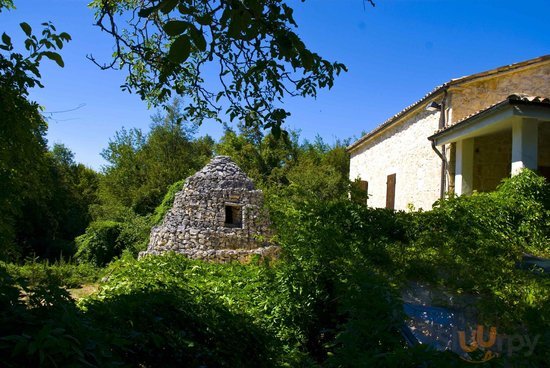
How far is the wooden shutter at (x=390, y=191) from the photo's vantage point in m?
13.4

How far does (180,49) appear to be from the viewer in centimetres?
158

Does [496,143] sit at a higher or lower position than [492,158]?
higher

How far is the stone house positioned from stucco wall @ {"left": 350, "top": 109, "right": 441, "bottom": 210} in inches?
1.1

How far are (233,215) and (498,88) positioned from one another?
346 inches

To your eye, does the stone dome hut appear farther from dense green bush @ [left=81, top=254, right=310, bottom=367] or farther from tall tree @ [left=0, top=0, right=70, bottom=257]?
tall tree @ [left=0, top=0, right=70, bottom=257]

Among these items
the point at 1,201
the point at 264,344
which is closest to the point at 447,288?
the point at 264,344

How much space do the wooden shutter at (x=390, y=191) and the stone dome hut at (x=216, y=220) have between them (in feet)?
14.1

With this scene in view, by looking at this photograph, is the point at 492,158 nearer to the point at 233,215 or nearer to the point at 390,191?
the point at 390,191

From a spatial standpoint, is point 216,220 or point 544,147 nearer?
point 544,147

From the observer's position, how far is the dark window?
44.0 ft

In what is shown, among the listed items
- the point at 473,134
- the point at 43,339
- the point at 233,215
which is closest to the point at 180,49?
the point at 43,339

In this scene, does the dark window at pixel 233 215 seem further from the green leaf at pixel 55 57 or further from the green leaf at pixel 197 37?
the green leaf at pixel 197 37

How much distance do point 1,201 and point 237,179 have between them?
1010 cm

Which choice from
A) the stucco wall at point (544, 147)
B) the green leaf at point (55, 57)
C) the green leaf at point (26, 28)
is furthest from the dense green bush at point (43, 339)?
the stucco wall at point (544, 147)
